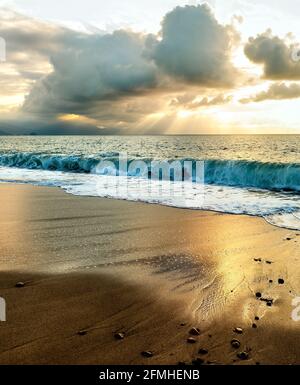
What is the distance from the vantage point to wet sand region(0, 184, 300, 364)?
11.2 ft

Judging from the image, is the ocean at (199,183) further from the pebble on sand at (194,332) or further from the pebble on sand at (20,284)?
the pebble on sand at (20,284)

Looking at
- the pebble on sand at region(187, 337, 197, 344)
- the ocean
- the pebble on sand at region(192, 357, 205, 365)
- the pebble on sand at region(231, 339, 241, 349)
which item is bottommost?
the pebble on sand at region(192, 357, 205, 365)

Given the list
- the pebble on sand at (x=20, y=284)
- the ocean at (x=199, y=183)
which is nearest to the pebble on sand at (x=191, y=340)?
the pebble on sand at (x=20, y=284)

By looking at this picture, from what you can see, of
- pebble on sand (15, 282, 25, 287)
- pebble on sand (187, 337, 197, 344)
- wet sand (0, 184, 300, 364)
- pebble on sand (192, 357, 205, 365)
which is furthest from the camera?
pebble on sand (15, 282, 25, 287)

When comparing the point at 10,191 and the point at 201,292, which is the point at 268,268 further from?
the point at 10,191

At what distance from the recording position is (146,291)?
471 cm

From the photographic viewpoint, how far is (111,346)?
342 centimetres

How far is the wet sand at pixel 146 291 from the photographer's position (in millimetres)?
3402

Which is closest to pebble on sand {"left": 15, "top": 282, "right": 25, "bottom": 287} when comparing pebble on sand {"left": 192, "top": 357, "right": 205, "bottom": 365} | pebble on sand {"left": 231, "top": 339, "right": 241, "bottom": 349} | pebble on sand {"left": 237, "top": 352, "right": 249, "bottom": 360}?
pebble on sand {"left": 192, "top": 357, "right": 205, "bottom": 365}

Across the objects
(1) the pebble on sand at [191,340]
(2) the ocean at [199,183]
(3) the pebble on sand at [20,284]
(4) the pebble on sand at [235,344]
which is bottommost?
(4) the pebble on sand at [235,344]

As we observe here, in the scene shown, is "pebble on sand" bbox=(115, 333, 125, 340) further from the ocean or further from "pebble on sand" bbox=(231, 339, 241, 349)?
the ocean

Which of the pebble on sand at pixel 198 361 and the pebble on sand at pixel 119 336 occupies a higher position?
the pebble on sand at pixel 119 336

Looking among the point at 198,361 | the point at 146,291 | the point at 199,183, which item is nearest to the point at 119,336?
the point at 198,361
